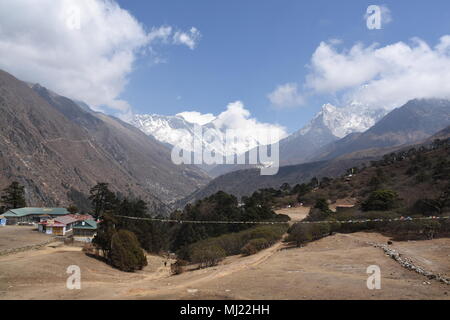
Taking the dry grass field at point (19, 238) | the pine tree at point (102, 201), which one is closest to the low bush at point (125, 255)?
the dry grass field at point (19, 238)

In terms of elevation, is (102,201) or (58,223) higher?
(102,201)

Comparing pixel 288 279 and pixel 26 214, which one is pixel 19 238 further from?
pixel 288 279

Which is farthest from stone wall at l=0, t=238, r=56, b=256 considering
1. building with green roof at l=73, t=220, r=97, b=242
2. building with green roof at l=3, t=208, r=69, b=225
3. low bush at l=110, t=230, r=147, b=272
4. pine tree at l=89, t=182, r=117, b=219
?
building with green roof at l=3, t=208, r=69, b=225

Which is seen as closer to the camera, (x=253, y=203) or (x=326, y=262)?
(x=326, y=262)

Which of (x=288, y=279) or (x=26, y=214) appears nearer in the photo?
(x=288, y=279)

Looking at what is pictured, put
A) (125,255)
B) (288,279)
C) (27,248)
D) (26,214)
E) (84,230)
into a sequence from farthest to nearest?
(26,214), (84,230), (27,248), (125,255), (288,279)

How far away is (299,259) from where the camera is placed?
27.4m

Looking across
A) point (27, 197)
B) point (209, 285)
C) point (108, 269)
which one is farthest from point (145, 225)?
point (27, 197)

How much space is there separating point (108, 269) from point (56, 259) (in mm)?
4957

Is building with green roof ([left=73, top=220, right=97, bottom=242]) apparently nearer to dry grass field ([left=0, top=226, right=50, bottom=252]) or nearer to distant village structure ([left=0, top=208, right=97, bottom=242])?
distant village structure ([left=0, top=208, right=97, bottom=242])

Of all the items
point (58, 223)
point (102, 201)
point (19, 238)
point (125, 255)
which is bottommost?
point (125, 255)

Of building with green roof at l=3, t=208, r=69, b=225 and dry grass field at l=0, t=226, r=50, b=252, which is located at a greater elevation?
building with green roof at l=3, t=208, r=69, b=225

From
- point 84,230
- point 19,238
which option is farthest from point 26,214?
point 19,238
